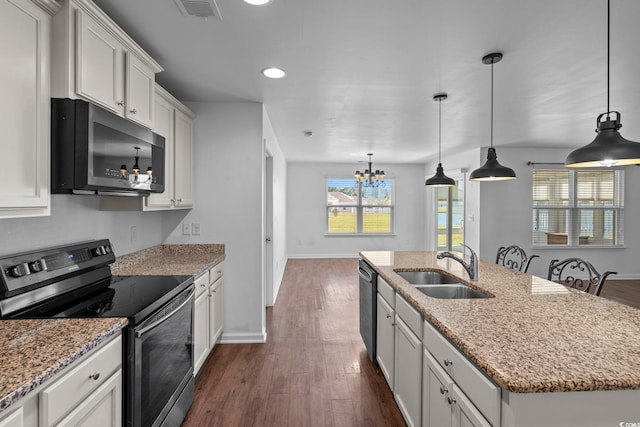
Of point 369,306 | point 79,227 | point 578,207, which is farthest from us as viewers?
point 578,207

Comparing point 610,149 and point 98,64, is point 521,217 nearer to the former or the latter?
point 610,149

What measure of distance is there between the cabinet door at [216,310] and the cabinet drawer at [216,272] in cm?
4

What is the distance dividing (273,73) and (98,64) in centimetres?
123

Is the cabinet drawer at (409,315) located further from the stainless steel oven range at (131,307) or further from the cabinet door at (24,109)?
the cabinet door at (24,109)

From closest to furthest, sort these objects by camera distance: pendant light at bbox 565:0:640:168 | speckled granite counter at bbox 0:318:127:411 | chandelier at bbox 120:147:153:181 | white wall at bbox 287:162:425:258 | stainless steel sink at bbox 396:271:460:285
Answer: speckled granite counter at bbox 0:318:127:411 → pendant light at bbox 565:0:640:168 → chandelier at bbox 120:147:153:181 → stainless steel sink at bbox 396:271:460:285 → white wall at bbox 287:162:425:258

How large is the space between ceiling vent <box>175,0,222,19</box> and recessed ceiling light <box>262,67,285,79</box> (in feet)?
2.44

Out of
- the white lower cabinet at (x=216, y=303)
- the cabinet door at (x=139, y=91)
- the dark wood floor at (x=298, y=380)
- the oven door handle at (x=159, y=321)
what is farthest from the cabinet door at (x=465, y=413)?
the cabinet door at (x=139, y=91)

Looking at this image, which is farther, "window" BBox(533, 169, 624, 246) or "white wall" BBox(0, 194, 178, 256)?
"window" BBox(533, 169, 624, 246)

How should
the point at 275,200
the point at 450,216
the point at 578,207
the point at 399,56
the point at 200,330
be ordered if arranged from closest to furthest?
1. the point at 399,56
2. the point at 200,330
3. the point at 275,200
4. the point at 578,207
5. the point at 450,216

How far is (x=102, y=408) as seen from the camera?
1.33m

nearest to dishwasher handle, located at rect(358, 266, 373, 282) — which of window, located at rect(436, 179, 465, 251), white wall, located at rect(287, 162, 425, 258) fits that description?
window, located at rect(436, 179, 465, 251)

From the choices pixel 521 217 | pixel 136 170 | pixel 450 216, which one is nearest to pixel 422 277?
pixel 136 170

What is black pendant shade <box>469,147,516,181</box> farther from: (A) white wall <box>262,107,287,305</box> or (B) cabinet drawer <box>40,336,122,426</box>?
(B) cabinet drawer <box>40,336,122,426</box>

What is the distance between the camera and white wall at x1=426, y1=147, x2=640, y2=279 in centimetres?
602
